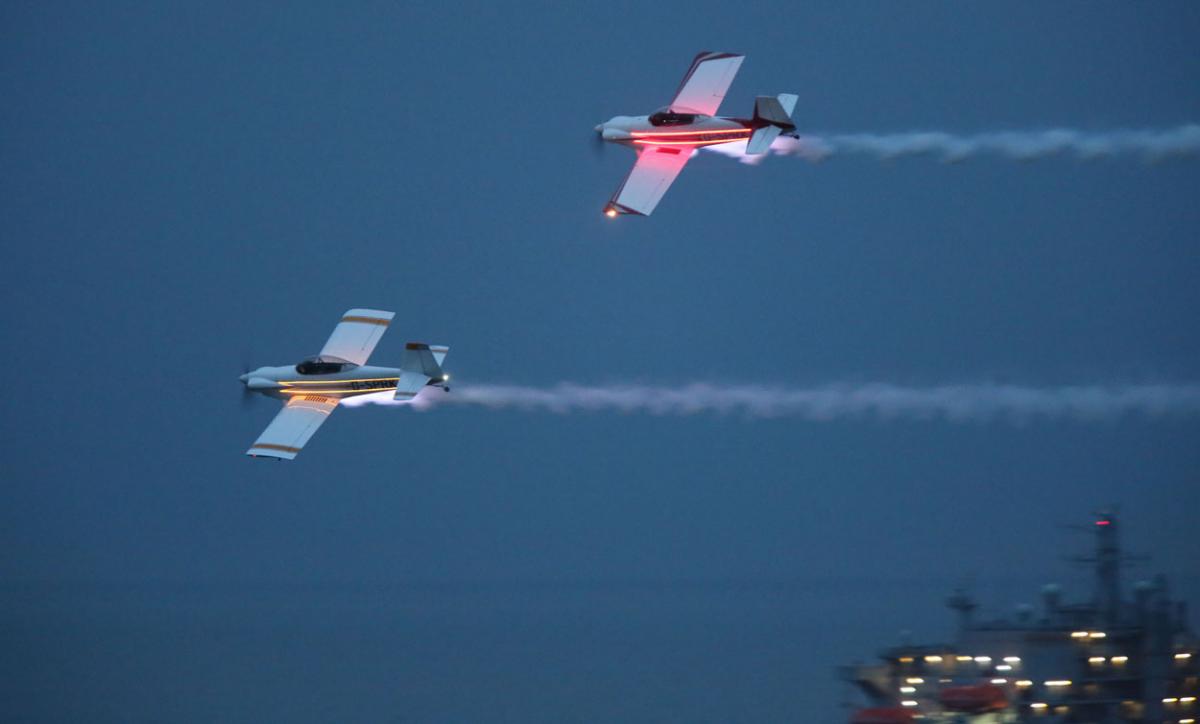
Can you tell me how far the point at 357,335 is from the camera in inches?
1731

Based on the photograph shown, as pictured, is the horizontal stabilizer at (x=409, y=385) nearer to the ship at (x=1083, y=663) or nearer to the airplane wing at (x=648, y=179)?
the airplane wing at (x=648, y=179)

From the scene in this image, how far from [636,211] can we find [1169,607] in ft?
66.8

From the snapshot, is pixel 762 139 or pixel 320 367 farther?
pixel 320 367

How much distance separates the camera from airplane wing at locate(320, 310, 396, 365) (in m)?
43.2

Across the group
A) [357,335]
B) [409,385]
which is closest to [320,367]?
[357,335]

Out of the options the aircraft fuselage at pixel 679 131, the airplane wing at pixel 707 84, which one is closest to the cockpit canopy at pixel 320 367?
the aircraft fuselage at pixel 679 131

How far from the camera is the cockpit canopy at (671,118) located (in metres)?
42.6

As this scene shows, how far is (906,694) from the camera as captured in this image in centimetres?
4547

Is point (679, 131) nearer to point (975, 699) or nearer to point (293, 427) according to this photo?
point (293, 427)

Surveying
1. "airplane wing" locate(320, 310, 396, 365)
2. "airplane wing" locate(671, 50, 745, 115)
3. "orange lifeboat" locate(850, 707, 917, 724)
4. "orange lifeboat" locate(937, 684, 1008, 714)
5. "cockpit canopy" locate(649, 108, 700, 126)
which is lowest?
"orange lifeboat" locate(850, 707, 917, 724)

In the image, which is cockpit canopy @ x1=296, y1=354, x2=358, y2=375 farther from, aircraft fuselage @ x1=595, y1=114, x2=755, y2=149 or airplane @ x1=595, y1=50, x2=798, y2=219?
aircraft fuselage @ x1=595, y1=114, x2=755, y2=149

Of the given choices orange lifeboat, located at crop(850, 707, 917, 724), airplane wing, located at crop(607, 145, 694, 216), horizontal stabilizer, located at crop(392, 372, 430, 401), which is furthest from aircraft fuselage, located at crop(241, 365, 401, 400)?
orange lifeboat, located at crop(850, 707, 917, 724)

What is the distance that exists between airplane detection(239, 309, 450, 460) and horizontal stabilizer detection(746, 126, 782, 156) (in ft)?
34.5

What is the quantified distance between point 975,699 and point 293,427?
69.3ft
